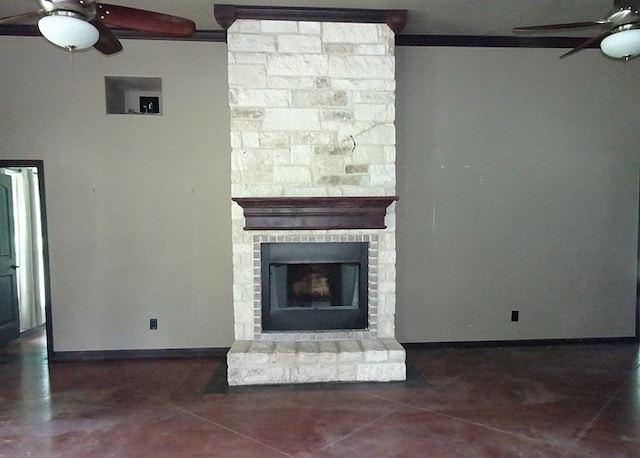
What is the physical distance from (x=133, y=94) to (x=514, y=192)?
4.17 meters

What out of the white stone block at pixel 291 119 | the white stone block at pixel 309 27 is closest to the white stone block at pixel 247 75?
the white stone block at pixel 291 119

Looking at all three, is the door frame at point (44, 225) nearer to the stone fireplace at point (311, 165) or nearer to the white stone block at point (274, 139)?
the stone fireplace at point (311, 165)

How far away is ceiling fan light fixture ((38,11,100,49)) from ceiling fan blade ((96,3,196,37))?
0.16 metres

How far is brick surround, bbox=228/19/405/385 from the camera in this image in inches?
146

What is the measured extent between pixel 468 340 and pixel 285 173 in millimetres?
2655

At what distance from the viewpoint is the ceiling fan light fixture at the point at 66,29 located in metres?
2.42

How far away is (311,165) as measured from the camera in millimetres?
3771

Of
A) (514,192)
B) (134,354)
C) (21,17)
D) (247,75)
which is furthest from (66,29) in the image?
(514,192)

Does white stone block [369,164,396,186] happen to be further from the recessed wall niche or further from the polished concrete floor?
the recessed wall niche

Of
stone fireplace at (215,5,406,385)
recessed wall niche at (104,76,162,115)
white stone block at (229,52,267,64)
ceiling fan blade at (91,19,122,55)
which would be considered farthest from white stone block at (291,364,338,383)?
ceiling fan blade at (91,19,122,55)

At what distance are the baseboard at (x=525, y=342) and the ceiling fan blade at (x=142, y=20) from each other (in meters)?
3.56

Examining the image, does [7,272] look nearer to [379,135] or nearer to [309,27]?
[309,27]

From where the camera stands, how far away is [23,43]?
12.9ft

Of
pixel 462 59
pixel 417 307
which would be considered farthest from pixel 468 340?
pixel 462 59
